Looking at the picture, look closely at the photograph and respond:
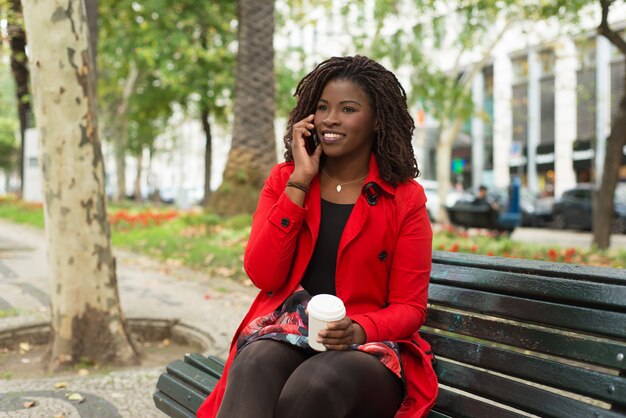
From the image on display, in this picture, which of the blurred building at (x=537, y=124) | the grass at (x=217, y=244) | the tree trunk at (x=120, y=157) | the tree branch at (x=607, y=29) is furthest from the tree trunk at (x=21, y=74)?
the blurred building at (x=537, y=124)

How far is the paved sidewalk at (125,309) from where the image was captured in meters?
3.50

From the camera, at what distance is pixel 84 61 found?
13.5ft

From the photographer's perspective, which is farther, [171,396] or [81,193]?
[81,193]

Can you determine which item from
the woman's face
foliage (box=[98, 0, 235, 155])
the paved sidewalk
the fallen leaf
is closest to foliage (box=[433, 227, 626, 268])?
the paved sidewalk

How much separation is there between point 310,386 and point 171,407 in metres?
1.06

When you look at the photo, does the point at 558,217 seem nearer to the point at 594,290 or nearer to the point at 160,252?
the point at 160,252

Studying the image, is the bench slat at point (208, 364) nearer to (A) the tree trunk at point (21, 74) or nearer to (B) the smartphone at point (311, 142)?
(B) the smartphone at point (311, 142)

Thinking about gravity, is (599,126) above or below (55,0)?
above

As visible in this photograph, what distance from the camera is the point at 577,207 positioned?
2120 cm

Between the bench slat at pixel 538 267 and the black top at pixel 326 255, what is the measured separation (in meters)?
0.49

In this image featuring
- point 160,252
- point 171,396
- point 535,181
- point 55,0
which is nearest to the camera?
point 171,396

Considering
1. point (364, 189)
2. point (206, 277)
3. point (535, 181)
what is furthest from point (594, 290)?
point (535, 181)

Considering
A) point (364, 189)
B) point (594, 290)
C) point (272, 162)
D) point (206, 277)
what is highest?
point (272, 162)

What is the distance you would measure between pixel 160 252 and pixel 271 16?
4635 mm
